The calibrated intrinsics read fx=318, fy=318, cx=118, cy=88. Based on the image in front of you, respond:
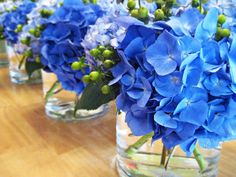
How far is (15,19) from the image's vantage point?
792 millimetres

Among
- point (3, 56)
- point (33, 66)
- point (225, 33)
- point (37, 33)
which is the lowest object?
point (3, 56)

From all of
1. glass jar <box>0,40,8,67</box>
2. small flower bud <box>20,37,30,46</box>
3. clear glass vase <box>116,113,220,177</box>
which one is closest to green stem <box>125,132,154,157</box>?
clear glass vase <box>116,113,220,177</box>

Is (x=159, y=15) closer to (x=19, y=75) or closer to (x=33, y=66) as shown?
(x=33, y=66)

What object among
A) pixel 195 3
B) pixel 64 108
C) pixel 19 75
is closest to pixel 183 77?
pixel 195 3

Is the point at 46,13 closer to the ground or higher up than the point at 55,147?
higher up

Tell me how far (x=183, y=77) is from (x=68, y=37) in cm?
34

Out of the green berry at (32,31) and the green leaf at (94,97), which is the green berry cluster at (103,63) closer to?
the green leaf at (94,97)

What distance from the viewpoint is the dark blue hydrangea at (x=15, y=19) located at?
0.78 meters

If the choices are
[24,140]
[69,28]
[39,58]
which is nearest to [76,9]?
[69,28]

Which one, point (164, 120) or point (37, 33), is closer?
point (164, 120)

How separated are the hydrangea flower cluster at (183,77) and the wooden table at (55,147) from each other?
0.21 meters

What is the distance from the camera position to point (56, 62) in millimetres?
615

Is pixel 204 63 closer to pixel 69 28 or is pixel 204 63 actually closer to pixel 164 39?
pixel 164 39

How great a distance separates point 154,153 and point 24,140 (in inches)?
11.2
